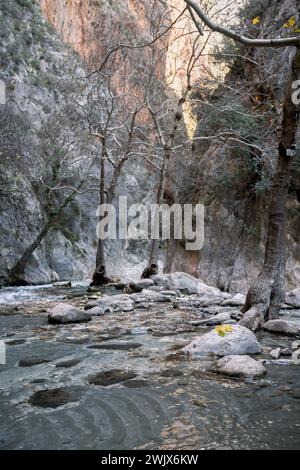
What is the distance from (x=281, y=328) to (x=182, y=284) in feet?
20.2

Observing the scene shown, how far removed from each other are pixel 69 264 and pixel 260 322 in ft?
50.8

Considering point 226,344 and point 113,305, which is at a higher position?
point 226,344

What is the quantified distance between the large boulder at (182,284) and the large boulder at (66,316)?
5254mm

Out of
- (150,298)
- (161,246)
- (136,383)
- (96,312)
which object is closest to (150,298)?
(150,298)

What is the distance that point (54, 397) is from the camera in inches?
105

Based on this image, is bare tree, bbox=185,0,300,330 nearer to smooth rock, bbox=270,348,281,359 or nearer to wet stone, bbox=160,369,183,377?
smooth rock, bbox=270,348,281,359

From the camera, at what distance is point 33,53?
27.8 meters

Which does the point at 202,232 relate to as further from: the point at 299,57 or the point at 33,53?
the point at 33,53

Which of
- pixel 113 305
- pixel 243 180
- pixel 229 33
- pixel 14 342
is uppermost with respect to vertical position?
pixel 229 33

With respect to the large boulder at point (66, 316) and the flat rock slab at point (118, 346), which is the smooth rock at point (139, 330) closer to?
the flat rock slab at point (118, 346)

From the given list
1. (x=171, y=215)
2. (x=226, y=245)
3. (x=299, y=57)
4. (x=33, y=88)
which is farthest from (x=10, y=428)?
(x=33, y=88)

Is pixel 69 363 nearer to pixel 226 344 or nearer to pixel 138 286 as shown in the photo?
pixel 226 344

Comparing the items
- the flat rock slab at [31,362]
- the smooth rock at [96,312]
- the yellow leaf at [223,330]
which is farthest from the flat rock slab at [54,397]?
the smooth rock at [96,312]

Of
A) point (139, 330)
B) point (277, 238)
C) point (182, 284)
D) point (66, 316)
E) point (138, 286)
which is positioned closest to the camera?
point (139, 330)
